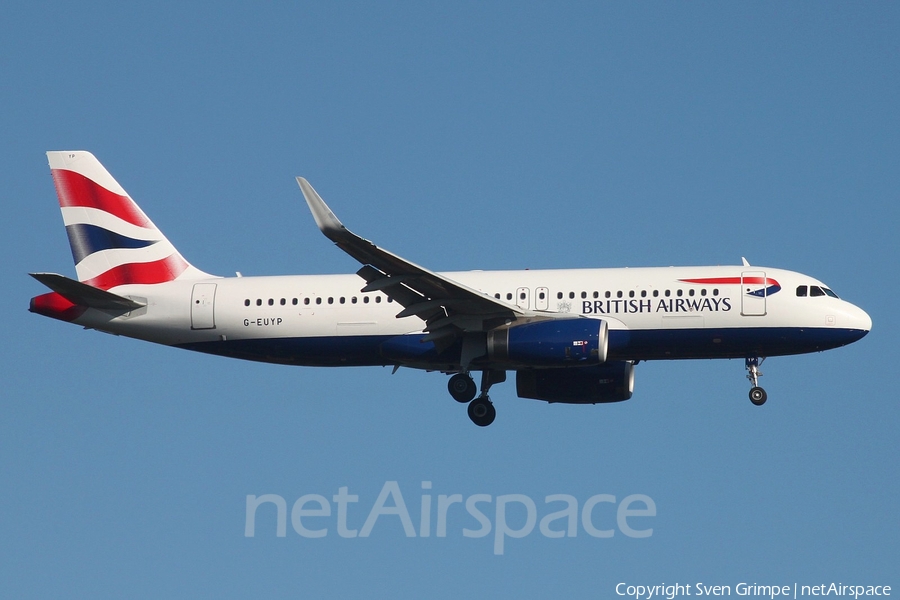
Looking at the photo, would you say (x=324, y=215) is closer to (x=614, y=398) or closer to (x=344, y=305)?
(x=344, y=305)

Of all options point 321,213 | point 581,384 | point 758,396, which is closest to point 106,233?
point 321,213

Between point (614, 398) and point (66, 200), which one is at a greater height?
point (66, 200)

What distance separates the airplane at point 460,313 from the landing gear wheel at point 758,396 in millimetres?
88

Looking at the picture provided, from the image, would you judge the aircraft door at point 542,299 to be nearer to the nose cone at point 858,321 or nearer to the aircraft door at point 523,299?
the aircraft door at point 523,299

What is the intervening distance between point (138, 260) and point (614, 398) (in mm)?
16550

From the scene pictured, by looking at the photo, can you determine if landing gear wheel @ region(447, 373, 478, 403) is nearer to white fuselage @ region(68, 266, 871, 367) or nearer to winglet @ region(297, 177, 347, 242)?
white fuselage @ region(68, 266, 871, 367)

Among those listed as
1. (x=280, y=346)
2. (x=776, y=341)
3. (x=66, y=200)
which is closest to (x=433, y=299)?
(x=280, y=346)

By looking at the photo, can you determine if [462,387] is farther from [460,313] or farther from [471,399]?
[460,313]

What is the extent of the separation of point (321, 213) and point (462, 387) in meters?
9.97

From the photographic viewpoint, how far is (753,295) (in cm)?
3947

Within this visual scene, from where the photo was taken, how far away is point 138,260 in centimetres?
4409

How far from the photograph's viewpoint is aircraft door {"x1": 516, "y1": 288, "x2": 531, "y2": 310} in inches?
1597

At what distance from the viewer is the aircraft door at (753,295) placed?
129ft

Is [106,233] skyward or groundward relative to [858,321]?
skyward
